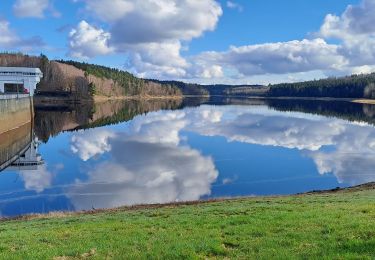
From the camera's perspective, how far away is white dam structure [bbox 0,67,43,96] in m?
104

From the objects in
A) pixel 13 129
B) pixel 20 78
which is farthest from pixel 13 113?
pixel 20 78

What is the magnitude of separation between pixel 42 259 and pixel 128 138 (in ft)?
183

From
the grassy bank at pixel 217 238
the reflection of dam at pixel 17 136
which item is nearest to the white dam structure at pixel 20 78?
the reflection of dam at pixel 17 136

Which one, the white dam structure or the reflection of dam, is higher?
the white dam structure

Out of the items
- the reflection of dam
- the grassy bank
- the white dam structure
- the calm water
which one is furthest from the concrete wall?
the grassy bank

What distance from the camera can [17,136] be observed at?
6556 centimetres

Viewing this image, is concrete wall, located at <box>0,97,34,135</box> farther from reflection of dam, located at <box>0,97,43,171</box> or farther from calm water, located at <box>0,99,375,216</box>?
calm water, located at <box>0,99,375,216</box>

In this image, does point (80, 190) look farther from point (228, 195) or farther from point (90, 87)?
point (90, 87)

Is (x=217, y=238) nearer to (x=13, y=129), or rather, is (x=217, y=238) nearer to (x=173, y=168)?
(x=173, y=168)

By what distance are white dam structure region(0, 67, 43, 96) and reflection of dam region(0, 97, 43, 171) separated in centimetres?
1363

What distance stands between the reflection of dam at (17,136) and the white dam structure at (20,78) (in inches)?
536

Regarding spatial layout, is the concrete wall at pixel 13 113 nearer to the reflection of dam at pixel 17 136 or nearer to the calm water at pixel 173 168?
the reflection of dam at pixel 17 136

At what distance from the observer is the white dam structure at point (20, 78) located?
4104 inches

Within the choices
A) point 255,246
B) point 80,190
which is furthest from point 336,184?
point 255,246
